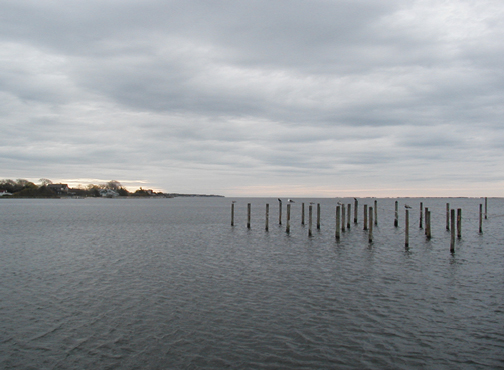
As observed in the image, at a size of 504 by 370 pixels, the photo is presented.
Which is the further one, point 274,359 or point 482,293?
point 482,293

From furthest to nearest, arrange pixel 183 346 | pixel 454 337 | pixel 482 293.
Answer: pixel 482 293, pixel 454 337, pixel 183 346

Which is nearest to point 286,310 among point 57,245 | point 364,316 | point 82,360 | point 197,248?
point 364,316

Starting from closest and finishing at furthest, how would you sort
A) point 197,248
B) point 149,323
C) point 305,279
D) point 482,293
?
1. point 149,323
2. point 482,293
3. point 305,279
4. point 197,248

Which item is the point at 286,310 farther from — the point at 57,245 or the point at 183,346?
the point at 57,245

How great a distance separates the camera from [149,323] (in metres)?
11.6

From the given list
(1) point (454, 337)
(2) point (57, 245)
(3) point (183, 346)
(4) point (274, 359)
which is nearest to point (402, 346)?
(1) point (454, 337)

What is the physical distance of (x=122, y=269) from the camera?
20.1 metres

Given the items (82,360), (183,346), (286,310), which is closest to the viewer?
(82,360)

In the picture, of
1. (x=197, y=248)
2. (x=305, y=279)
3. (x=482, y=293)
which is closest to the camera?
(x=482, y=293)

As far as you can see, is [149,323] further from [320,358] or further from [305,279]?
[305,279]

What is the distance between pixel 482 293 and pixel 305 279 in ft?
23.3

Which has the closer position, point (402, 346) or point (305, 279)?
point (402, 346)

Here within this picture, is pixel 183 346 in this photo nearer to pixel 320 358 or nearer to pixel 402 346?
pixel 320 358

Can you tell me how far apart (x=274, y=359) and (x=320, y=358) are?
1124mm
